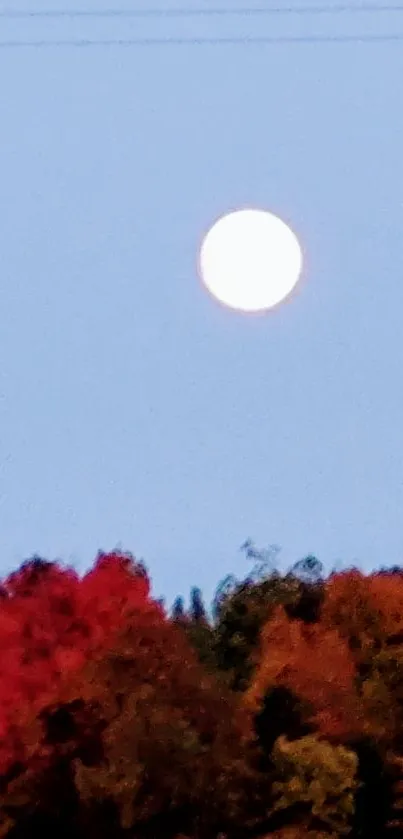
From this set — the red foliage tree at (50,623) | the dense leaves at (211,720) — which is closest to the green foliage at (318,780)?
the dense leaves at (211,720)

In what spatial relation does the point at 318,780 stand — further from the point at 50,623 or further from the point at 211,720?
the point at 50,623

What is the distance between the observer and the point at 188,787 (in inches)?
821

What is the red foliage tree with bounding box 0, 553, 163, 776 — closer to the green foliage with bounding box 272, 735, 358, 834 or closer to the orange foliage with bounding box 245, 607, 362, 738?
the orange foliage with bounding box 245, 607, 362, 738

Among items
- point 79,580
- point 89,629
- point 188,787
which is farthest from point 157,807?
point 79,580

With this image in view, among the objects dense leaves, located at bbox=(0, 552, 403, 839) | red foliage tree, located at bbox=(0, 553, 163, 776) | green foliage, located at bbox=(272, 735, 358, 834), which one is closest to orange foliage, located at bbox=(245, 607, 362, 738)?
dense leaves, located at bbox=(0, 552, 403, 839)

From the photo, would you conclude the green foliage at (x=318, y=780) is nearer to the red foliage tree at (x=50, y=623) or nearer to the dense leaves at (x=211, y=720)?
the dense leaves at (x=211, y=720)

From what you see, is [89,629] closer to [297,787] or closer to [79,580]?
[79,580]

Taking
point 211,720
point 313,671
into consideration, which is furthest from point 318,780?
point 313,671

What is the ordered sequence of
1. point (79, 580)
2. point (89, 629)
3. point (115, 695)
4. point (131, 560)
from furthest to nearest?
point (131, 560), point (79, 580), point (89, 629), point (115, 695)

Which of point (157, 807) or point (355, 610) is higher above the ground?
point (355, 610)

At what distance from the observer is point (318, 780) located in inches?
849

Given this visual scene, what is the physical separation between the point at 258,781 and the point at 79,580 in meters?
7.06

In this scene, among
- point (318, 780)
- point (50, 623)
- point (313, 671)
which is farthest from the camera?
point (50, 623)

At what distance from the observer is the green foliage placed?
21.2m
